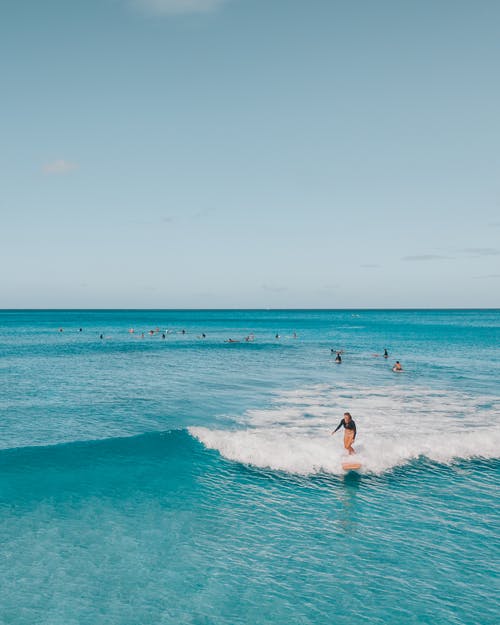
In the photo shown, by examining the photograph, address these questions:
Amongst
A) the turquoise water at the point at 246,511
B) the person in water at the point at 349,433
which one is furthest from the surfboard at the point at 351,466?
the person in water at the point at 349,433

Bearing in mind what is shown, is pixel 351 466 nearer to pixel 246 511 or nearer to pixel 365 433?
pixel 365 433

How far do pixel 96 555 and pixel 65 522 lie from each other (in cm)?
269

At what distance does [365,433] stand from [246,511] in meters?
10.7

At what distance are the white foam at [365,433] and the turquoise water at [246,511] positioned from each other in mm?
121

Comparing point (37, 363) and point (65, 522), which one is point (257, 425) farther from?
point (37, 363)

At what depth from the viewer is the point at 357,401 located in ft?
112

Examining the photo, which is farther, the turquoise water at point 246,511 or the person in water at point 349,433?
the person in water at point 349,433

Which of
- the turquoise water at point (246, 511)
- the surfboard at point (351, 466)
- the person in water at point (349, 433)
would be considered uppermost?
the person in water at point (349, 433)

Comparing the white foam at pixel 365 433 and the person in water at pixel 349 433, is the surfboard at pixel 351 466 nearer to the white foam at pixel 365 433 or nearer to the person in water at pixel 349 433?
the white foam at pixel 365 433

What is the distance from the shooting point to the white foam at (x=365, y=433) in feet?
69.2

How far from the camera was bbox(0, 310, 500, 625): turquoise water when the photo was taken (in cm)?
1167

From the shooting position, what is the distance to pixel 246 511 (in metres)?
16.2

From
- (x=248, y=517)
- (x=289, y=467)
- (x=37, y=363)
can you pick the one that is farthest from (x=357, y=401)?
(x=37, y=363)

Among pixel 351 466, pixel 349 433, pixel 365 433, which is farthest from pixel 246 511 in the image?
pixel 365 433
